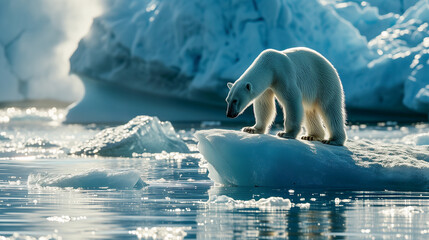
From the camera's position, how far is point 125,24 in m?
29.1

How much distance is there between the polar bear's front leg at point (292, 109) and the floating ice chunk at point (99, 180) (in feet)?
5.11

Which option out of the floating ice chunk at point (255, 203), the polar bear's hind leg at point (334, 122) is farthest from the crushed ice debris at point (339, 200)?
the polar bear's hind leg at point (334, 122)

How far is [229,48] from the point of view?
26406 millimetres

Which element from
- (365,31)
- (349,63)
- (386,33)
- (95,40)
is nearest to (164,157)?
(349,63)

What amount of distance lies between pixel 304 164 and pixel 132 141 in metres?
6.00

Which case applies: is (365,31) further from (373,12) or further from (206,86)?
(206,86)

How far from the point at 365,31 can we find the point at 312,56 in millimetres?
27407

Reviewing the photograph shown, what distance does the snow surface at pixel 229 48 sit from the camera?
1035 inches

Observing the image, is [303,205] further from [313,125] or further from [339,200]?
[313,125]

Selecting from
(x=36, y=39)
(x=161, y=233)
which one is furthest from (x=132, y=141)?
(x=36, y=39)

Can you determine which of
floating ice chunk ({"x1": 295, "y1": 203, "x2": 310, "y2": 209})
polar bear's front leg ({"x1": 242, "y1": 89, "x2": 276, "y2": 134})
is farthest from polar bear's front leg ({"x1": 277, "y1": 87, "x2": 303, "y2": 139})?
floating ice chunk ({"x1": 295, "y1": 203, "x2": 310, "y2": 209})

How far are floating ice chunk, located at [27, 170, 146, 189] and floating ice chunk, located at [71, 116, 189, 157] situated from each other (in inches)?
204

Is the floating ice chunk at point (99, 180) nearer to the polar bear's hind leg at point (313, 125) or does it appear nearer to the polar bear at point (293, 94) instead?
the polar bear at point (293, 94)

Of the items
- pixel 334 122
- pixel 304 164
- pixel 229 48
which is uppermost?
pixel 229 48
